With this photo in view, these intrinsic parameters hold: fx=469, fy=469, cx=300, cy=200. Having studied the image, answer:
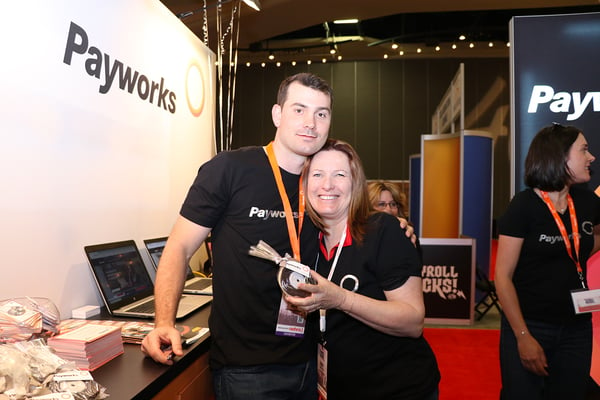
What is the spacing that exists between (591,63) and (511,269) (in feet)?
5.81

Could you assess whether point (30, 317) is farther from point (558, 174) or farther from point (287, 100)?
point (558, 174)

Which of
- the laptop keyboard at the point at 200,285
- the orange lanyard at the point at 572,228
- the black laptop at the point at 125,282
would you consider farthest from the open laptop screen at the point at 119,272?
the orange lanyard at the point at 572,228

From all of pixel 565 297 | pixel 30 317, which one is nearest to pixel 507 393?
pixel 565 297

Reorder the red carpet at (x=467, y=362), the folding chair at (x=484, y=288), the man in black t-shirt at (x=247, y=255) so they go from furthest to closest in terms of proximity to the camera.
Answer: the folding chair at (x=484, y=288) < the red carpet at (x=467, y=362) < the man in black t-shirt at (x=247, y=255)

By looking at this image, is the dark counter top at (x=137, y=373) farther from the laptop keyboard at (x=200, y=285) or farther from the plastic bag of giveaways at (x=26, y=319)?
the laptop keyboard at (x=200, y=285)

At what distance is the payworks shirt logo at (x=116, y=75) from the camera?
2.16 m

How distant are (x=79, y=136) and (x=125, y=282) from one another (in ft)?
2.46

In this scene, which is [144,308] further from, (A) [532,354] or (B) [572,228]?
(B) [572,228]

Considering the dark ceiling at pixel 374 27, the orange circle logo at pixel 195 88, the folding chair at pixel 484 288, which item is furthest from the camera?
the dark ceiling at pixel 374 27

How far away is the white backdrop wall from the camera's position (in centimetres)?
181

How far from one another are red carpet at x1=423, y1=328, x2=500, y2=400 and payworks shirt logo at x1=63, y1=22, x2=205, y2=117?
2.78 metres

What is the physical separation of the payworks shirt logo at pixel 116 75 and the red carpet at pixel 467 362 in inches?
109

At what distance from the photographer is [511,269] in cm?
205

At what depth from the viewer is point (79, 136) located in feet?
7.16
